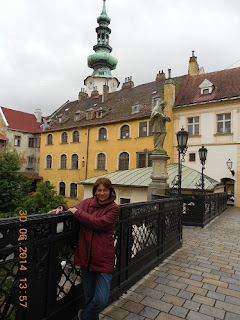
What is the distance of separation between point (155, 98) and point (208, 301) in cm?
2263

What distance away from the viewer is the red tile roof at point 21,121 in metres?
35.2

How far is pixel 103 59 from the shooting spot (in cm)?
5178

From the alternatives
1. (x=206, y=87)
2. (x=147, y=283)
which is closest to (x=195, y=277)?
(x=147, y=283)

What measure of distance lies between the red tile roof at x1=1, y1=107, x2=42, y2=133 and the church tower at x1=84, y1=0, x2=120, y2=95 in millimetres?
16077

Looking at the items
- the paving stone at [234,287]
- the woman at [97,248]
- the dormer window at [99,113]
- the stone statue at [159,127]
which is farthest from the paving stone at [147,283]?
the dormer window at [99,113]

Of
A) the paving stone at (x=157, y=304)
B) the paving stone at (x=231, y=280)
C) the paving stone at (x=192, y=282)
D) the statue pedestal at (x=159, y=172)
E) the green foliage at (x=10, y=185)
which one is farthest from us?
the green foliage at (x=10, y=185)

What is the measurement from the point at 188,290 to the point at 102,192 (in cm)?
246

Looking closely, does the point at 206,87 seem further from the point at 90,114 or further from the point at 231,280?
the point at 231,280

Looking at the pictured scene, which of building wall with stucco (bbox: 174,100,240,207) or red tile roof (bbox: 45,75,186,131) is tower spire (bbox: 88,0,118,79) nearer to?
red tile roof (bbox: 45,75,186,131)

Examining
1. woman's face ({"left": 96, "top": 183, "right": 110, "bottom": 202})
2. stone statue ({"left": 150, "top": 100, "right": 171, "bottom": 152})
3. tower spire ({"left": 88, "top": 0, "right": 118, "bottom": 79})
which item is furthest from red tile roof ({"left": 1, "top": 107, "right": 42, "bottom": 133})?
woman's face ({"left": 96, "top": 183, "right": 110, "bottom": 202})

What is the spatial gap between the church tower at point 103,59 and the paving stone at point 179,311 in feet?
164

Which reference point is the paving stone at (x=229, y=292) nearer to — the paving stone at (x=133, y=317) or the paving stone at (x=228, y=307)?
the paving stone at (x=228, y=307)

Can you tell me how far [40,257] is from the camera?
2348mm

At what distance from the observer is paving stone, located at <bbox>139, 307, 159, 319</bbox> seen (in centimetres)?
306
